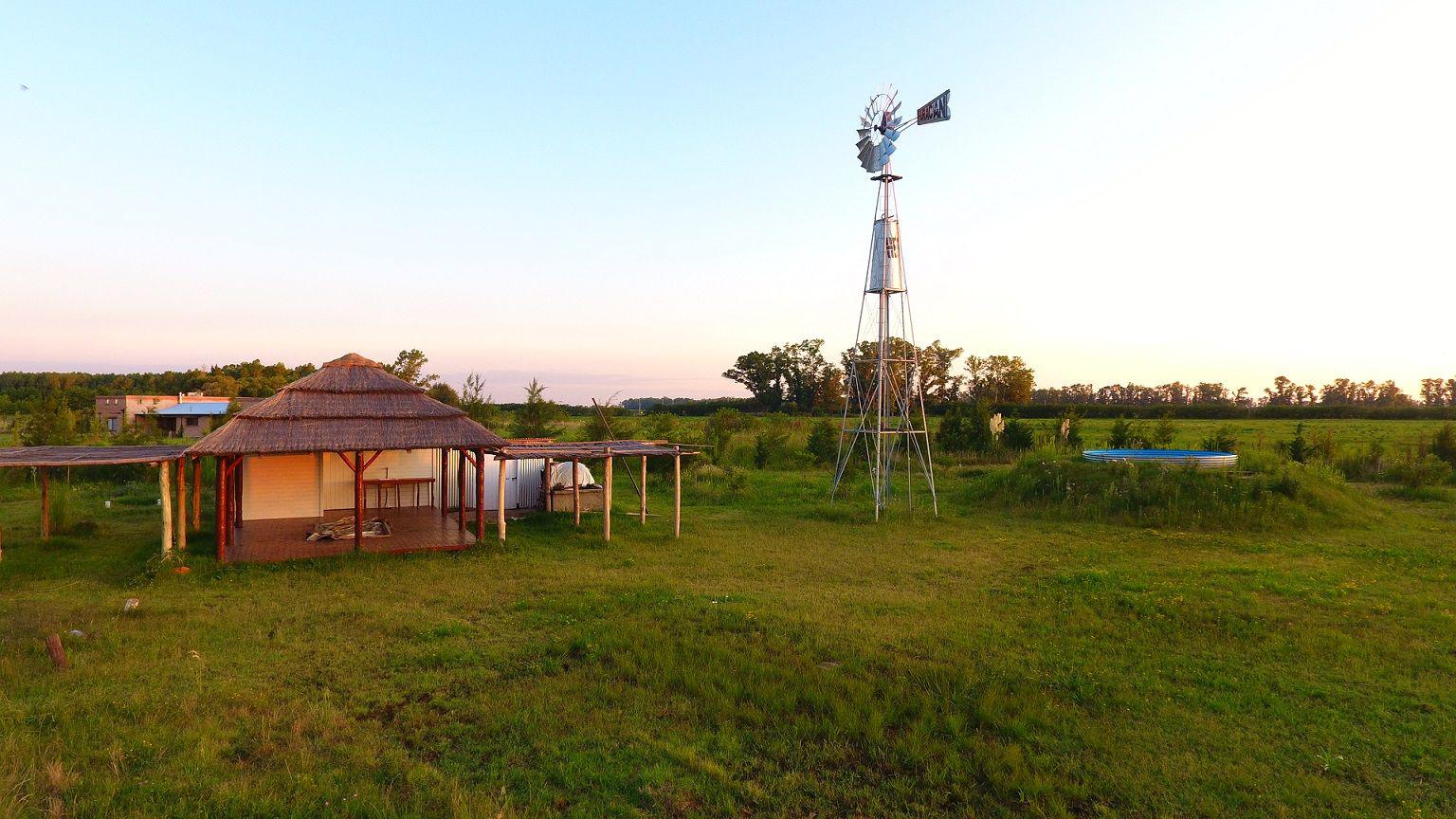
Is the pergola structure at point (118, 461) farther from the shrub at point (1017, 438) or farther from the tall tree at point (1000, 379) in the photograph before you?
the tall tree at point (1000, 379)

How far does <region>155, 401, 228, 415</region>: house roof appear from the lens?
3997 cm

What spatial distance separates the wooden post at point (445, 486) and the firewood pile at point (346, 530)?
68.6 inches

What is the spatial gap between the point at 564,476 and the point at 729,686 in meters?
11.7

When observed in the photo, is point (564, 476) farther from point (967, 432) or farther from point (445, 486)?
point (967, 432)

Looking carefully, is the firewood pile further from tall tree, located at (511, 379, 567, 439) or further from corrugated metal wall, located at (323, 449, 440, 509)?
tall tree, located at (511, 379, 567, 439)

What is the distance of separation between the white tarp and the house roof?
31.3 metres

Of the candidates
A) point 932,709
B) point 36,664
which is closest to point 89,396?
point 36,664

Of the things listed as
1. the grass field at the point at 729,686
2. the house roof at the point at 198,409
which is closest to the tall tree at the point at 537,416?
the grass field at the point at 729,686

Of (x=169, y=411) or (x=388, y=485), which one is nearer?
(x=388, y=485)

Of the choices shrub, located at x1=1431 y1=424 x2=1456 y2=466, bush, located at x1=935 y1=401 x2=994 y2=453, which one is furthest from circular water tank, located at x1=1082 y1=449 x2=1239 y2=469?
shrub, located at x1=1431 y1=424 x2=1456 y2=466

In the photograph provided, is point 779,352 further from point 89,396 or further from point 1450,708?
point 1450,708

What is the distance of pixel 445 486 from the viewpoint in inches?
615

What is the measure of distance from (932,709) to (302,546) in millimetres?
10649

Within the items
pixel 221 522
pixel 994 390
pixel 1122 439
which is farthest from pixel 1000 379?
pixel 221 522
